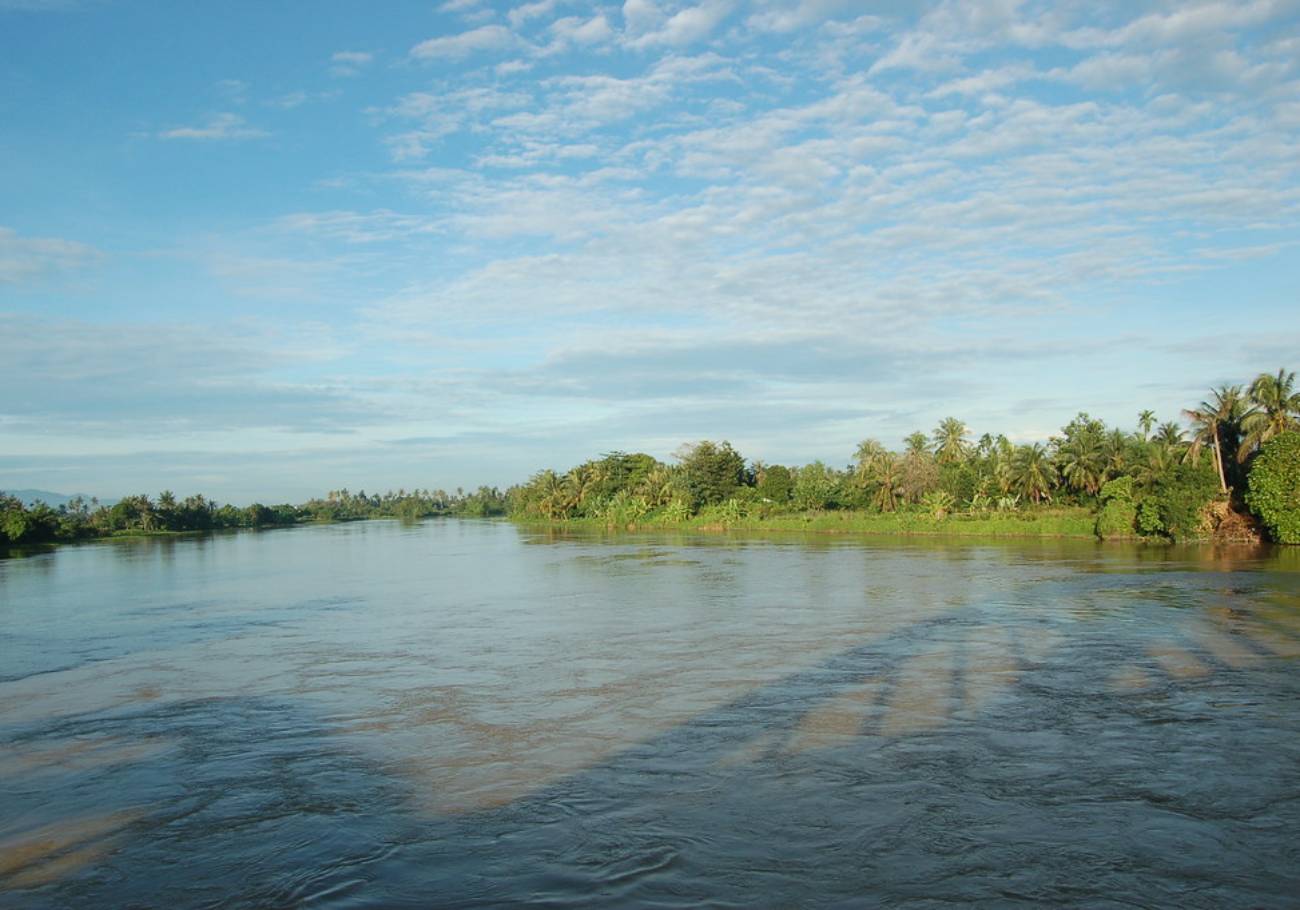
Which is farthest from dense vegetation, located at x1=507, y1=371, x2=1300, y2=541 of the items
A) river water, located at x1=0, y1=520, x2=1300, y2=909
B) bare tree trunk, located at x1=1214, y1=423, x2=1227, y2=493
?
river water, located at x1=0, y1=520, x2=1300, y2=909

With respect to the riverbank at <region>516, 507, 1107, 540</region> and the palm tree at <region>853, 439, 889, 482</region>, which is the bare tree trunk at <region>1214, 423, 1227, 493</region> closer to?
the riverbank at <region>516, 507, 1107, 540</region>

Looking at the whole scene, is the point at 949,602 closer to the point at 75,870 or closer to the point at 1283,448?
the point at 75,870

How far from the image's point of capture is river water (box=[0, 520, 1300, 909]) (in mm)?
6578

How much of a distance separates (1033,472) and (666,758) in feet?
190

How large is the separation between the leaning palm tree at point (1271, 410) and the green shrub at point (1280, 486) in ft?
10.6

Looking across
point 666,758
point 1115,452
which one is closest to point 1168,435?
point 1115,452

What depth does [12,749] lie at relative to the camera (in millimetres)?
10750

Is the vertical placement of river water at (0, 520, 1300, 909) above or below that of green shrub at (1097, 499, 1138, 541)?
below

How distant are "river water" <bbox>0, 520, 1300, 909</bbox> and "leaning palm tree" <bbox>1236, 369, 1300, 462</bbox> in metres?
25.6

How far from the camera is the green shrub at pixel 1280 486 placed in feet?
124

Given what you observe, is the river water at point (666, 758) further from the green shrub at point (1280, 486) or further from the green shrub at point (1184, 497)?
the green shrub at point (1184, 497)

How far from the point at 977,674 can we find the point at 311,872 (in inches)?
411

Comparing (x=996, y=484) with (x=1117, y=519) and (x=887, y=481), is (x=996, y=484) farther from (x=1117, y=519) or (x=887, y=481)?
(x=1117, y=519)

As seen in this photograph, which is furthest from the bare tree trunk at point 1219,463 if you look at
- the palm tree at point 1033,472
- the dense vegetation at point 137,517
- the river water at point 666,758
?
the dense vegetation at point 137,517
